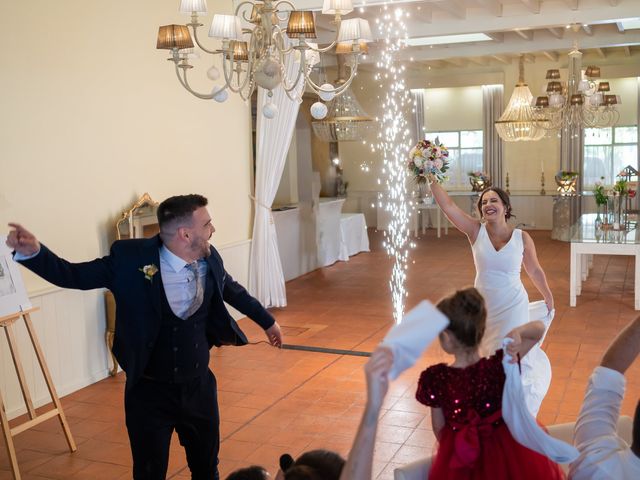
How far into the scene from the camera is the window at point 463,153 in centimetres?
1633

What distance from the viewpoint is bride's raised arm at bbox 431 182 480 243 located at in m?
5.01

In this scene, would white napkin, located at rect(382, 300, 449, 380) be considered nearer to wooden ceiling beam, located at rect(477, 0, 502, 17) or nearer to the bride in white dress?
the bride in white dress

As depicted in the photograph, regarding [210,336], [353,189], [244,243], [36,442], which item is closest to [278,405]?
[36,442]

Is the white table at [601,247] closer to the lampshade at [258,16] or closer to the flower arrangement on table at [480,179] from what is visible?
the flower arrangement on table at [480,179]

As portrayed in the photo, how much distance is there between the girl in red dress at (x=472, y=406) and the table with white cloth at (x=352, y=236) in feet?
32.5

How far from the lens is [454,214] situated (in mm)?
5039

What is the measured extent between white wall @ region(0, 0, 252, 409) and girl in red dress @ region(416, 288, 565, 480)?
3738mm

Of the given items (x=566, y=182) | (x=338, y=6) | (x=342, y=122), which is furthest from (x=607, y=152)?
(x=338, y=6)

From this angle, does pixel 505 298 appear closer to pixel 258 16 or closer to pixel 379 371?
pixel 258 16

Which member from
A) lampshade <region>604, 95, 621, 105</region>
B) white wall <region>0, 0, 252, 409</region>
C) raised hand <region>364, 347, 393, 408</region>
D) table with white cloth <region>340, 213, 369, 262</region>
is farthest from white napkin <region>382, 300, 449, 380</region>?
table with white cloth <region>340, 213, 369, 262</region>

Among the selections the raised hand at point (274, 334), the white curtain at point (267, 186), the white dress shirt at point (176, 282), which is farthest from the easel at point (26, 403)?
the white curtain at point (267, 186)

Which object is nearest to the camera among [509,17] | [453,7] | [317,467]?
[317,467]

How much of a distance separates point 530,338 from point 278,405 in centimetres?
326

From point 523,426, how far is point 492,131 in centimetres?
1431
